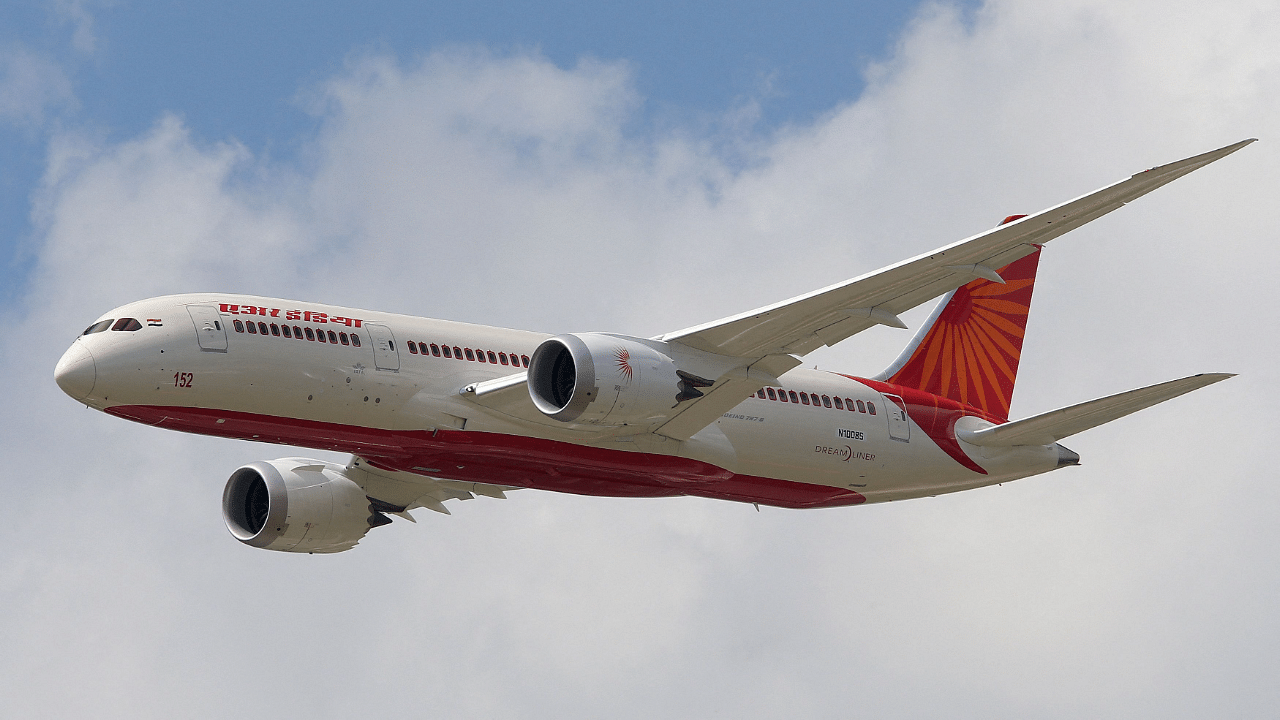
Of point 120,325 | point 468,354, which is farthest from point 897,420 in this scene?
point 120,325

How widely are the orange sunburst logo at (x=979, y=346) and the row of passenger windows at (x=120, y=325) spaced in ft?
60.7

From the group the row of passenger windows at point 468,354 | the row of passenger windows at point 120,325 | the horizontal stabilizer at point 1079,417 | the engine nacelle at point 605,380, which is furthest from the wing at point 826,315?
the row of passenger windows at point 120,325

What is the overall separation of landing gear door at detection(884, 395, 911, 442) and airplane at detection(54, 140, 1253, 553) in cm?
4

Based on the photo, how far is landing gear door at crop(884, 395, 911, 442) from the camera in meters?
39.2

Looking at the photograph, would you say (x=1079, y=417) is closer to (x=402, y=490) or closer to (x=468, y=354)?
(x=468, y=354)

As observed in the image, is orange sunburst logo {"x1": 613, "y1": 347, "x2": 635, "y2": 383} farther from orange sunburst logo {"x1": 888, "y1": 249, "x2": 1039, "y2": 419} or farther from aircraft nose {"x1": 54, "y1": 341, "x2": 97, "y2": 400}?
orange sunburst logo {"x1": 888, "y1": 249, "x2": 1039, "y2": 419}

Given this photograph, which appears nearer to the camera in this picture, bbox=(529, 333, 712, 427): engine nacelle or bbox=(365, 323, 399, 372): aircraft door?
bbox=(529, 333, 712, 427): engine nacelle

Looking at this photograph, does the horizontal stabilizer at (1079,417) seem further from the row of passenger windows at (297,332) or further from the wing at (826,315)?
the row of passenger windows at (297,332)

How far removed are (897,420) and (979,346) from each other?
5.20 metres

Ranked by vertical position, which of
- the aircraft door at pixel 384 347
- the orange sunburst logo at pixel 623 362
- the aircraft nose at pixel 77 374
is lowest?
the aircraft nose at pixel 77 374

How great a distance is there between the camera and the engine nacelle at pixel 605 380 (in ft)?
106

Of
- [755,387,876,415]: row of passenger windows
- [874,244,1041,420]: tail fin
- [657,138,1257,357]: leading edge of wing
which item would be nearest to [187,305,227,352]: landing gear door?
[657,138,1257,357]: leading edge of wing

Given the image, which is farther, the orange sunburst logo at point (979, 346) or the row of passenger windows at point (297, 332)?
the orange sunburst logo at point (979, 346)

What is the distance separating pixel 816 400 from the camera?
38250 mm
